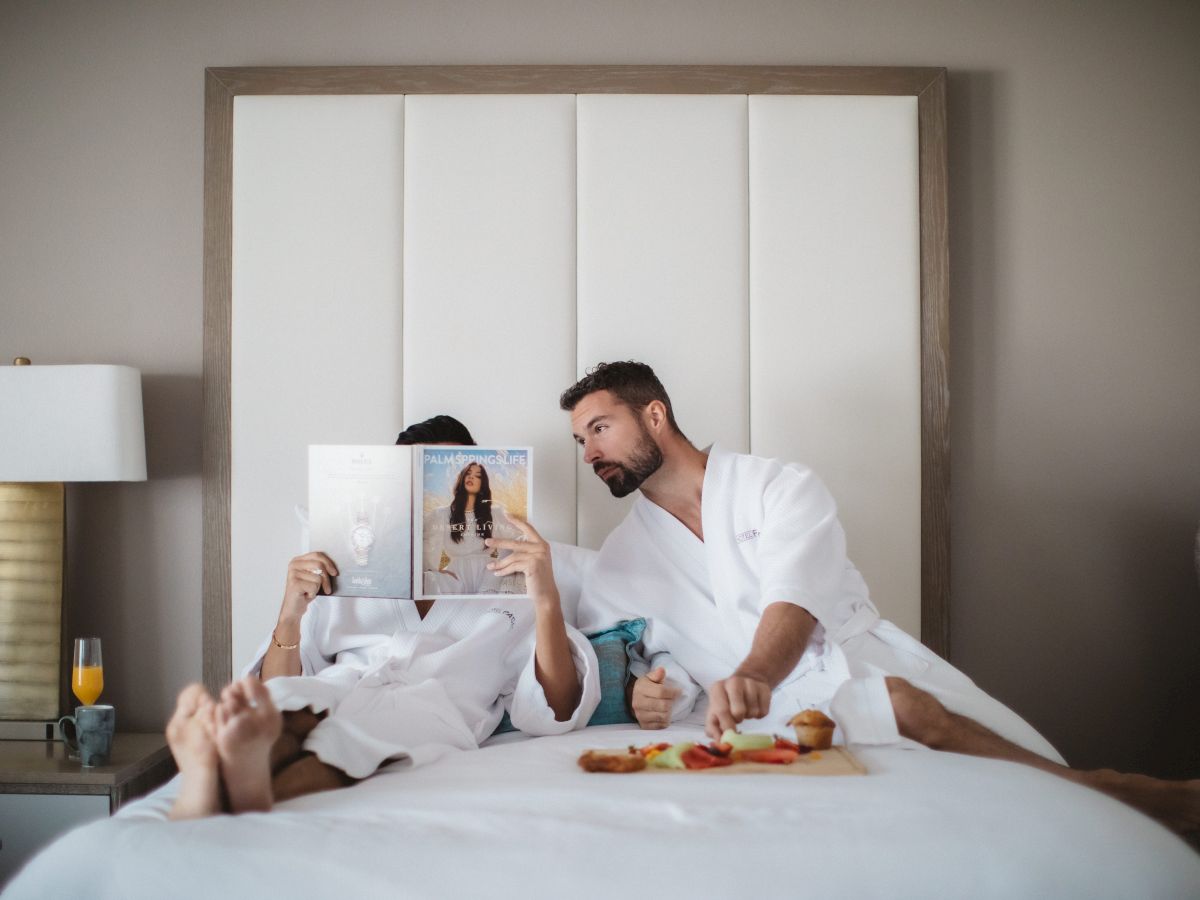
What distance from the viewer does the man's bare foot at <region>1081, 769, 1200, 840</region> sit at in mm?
1461

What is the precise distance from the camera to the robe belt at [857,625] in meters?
1.91

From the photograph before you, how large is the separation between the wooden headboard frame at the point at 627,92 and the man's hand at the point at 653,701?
915mm

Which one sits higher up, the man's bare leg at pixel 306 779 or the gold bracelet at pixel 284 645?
the gold bracelet at pixel 284 645

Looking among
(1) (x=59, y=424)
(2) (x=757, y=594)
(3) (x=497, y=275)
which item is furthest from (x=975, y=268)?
(1) (x=59, y=424)

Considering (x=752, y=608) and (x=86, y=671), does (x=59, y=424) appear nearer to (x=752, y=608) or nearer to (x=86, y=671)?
(x=86, y=671)

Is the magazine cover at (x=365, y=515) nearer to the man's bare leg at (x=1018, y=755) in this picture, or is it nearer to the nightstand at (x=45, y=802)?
the nightstand at (x=45, y=802)

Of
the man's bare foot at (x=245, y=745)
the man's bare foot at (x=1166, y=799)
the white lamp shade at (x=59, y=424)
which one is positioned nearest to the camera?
the man's bare foot at (x=245, y=745)

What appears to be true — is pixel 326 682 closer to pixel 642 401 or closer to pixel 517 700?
pixel 517 700

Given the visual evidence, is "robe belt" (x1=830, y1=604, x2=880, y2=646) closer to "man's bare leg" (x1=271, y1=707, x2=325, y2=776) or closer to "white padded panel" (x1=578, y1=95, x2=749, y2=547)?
"white padded panel" (x1=578, y1=95, x2=749, y2=547)

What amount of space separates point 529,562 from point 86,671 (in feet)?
3.63

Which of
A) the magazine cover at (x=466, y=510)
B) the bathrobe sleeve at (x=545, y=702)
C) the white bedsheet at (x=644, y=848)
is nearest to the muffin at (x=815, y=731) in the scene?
the white bedsheet at (x=644, y=848)

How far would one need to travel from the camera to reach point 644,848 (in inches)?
43.6

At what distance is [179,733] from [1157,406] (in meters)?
2.54

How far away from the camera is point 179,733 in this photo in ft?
4.03
